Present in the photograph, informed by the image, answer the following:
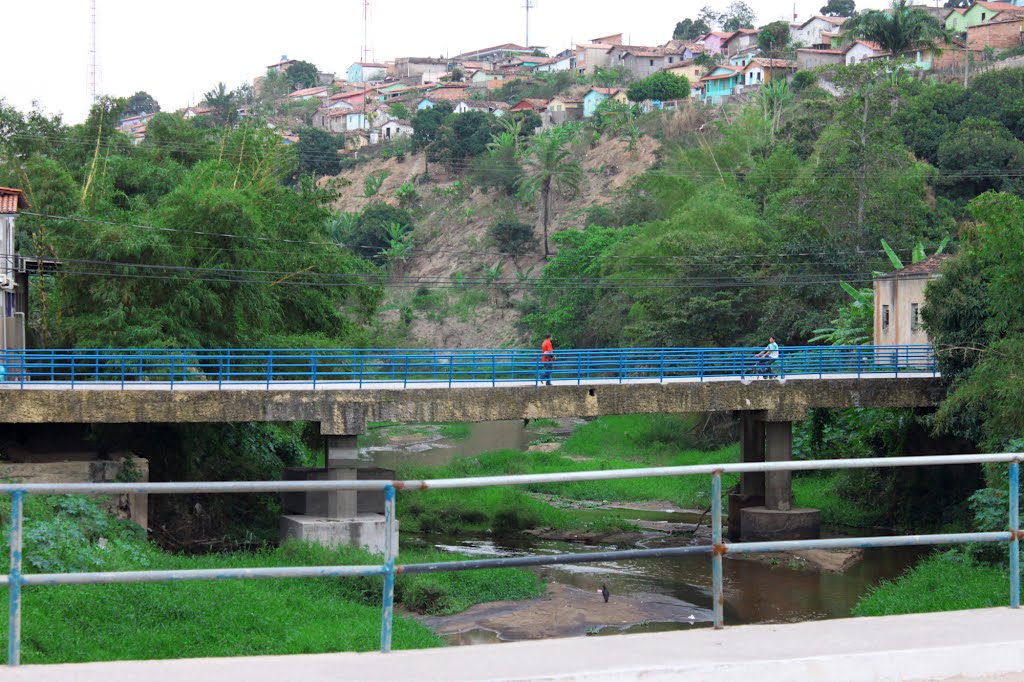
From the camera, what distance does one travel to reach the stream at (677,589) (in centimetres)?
2048

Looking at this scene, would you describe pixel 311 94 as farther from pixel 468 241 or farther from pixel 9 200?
pixel 9 200

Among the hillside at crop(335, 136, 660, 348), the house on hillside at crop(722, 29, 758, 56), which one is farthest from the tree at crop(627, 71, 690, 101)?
the house on hillside at crop(722, 29, 758, 56)

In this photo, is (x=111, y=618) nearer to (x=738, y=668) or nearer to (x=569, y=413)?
(x=738, y=668)

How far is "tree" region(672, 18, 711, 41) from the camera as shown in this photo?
16012 centimetres

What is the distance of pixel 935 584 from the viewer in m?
18.7

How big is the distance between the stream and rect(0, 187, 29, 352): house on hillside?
554 inches

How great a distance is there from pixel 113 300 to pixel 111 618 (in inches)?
924

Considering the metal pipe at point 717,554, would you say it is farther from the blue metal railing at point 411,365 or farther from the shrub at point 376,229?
the shrub at point 376,229

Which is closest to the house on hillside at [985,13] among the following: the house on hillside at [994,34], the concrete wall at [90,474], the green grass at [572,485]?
the house on hillside at [994,34]

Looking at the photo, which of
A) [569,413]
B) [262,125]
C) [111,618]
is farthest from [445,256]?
[111,618]

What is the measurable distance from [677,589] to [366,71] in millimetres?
177339

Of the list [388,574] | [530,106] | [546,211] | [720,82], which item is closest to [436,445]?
[546,211]

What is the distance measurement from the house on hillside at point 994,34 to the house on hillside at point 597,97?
33.0 meters

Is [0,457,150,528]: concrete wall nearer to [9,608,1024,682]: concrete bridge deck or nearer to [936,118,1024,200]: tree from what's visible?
[9,608,1024,682]: concrete bridge deck
